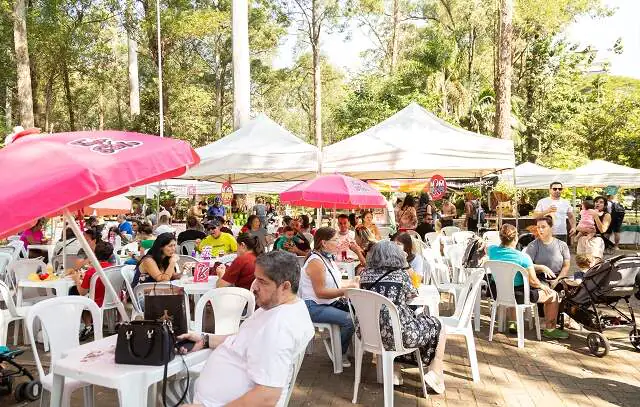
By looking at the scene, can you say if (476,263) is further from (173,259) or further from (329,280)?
(173,259)

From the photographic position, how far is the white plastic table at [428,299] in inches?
193

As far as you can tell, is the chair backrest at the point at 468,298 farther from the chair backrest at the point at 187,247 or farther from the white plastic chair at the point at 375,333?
the chair backrest at the point at 187,247

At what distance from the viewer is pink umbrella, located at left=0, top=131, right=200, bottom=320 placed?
2195 mm

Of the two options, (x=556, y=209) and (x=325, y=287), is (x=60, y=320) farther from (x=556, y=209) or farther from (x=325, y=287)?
(x=556, y=209)

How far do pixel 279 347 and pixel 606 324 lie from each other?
467 cm

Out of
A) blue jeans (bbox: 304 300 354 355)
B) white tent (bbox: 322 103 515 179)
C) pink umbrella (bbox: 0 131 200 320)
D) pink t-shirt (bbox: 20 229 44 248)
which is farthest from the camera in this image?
pink t-shirt (bbox: 20 229 44 248)

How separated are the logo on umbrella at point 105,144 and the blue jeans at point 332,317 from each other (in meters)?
2.83

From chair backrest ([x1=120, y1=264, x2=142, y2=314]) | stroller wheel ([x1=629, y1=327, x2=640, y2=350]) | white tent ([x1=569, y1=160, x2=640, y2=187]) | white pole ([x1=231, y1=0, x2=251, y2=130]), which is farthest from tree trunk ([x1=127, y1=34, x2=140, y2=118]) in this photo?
stroller wheel ([x1=629, y1=327, x2=640, y2=350])

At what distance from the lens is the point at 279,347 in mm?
2516

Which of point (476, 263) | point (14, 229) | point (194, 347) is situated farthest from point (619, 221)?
point (14, 229)

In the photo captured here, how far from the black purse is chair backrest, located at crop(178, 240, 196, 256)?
6.38m

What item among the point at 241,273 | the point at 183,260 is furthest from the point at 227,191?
the point at 241,273

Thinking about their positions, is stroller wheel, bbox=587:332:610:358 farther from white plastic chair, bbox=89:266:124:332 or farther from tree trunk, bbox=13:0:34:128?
tree trunk, bbox=13:0:34:128

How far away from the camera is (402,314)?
14.3 feet
